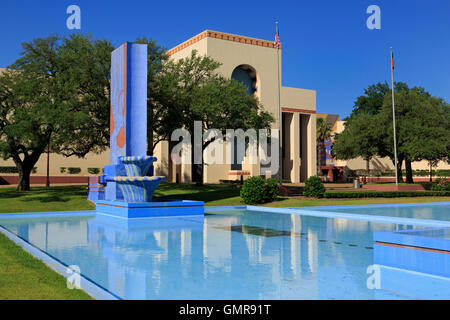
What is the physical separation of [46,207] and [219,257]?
17.4 m

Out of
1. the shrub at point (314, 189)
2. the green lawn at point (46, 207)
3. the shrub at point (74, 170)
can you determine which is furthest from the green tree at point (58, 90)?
the shrub at point (74, 170)

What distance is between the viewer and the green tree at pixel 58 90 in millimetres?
27125

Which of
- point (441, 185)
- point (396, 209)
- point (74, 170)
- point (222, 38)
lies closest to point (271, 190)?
point (396, 209)

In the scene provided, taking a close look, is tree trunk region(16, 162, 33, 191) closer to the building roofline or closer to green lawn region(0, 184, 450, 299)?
green lawn region(0, 184, 450, 299)

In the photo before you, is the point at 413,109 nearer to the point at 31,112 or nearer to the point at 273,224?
the point at 273,224

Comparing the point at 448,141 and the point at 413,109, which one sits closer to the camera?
the point at 448,141

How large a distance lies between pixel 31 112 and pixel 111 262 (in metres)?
20.3

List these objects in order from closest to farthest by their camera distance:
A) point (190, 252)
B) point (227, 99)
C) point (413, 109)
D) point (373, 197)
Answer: point (190, 252)
point (373, 197)
point (227, 99)
point (413, 109)

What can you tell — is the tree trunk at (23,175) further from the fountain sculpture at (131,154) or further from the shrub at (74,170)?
the shrub at (74,170)

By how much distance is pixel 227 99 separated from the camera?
33.9m

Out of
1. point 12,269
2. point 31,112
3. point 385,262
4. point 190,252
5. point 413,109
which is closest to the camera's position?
point 12,269

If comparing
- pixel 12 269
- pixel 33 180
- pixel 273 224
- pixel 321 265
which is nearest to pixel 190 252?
pixel 321 265

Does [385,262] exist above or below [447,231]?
below

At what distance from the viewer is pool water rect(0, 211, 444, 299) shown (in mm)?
7195
